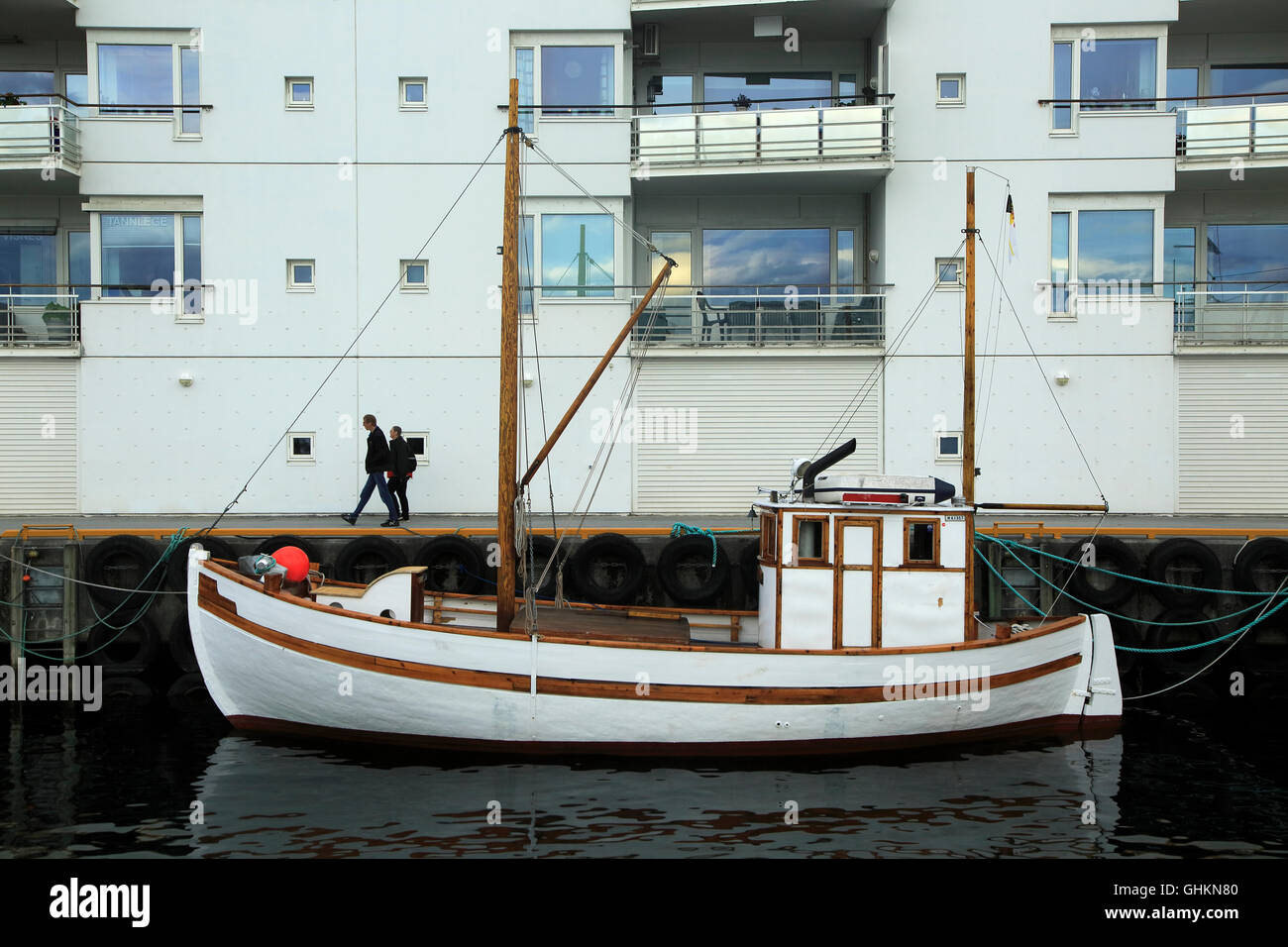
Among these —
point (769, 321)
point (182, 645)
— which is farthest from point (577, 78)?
point (182, 645)

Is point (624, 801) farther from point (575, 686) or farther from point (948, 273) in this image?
point (948, 273)

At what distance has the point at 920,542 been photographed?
1300cm

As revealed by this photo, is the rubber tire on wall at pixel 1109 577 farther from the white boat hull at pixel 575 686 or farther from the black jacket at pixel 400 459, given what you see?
the black jacket at pixel 400 459

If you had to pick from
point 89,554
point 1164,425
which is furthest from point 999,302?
point 89,554

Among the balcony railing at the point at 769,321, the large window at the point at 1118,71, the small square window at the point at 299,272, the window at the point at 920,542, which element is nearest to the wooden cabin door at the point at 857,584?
the window at the point at 920,542

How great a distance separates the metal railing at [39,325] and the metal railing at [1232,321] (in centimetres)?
2230

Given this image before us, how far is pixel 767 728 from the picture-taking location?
40.2 feet

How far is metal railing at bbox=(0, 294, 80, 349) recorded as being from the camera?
21.0 meters

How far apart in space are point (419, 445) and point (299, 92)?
7.46 meters

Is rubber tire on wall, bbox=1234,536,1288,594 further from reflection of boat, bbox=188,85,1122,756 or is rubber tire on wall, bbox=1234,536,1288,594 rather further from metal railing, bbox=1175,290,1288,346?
metal railing, bbox=1175,290,1288,346

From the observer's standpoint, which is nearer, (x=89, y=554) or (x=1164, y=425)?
(x=89, y=554)

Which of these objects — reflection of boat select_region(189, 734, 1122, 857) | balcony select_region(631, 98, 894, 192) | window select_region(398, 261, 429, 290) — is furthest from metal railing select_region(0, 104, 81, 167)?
reflection of boat select_region(189, 734, 1122, 857)

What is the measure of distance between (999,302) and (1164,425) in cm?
411

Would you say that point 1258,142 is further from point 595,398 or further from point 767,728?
point 767,728
